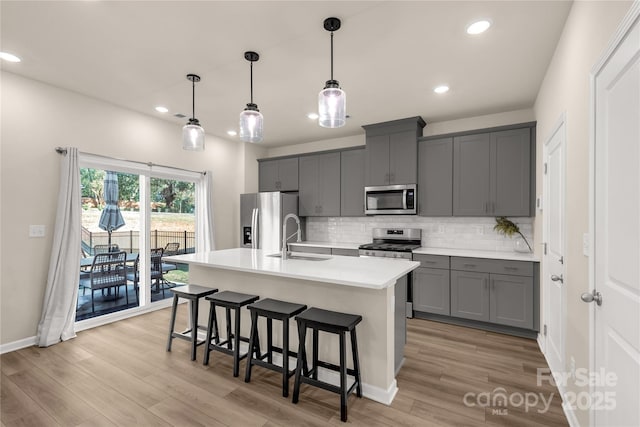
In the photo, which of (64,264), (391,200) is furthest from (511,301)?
(64,264)

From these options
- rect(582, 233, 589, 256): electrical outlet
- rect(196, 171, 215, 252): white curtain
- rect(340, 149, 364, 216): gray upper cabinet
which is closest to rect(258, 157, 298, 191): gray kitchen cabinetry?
rect(340, 149, 364, 216): gray upper cabinet

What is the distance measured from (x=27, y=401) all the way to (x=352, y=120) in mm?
4390

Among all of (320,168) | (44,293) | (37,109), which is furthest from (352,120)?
(44,293)

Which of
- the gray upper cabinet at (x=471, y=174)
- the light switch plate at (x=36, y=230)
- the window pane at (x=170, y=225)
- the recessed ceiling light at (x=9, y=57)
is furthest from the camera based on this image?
the window pane at (x=170, y=225)

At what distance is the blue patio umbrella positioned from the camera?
3908 mm

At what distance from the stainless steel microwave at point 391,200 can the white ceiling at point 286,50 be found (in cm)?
115

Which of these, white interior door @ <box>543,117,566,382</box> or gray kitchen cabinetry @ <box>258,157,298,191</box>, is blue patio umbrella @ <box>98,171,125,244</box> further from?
white interior door @ <box>543,117,566,382</box>

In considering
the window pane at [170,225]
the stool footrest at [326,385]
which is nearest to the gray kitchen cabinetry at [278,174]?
the window pane at [170,225]

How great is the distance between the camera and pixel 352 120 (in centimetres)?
443

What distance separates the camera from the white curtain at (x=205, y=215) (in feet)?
16.2

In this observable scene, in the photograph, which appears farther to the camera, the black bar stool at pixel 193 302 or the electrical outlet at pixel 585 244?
the black bar stool at pixel 193 302

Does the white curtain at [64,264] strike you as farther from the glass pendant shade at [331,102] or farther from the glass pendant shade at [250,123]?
the glass pendant shade at [331,102]

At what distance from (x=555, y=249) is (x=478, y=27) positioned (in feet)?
6.20

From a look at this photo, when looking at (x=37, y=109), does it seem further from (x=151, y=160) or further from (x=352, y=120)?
(x=352, y=120)
